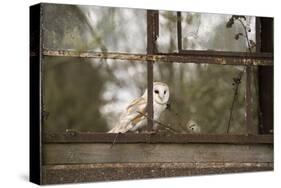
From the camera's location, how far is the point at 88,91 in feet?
13.8

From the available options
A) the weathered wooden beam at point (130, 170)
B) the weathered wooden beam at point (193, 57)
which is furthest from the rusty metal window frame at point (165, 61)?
the weathered wooden beam at point (130, 170)

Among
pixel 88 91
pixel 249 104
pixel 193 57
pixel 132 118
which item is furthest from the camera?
pixel 249 104

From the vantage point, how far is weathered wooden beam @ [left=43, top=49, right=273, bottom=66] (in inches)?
165

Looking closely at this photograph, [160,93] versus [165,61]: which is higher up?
[165,61]

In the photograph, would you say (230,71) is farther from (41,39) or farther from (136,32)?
(41,39)

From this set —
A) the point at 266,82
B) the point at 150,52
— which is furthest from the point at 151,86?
the point at 266,82

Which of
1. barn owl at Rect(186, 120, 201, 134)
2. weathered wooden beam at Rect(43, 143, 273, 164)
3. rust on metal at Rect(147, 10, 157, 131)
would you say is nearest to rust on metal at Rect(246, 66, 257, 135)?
weathered wooden beam at Rect(43, 143, 273, 164)

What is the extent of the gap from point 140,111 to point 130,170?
33 centimetres

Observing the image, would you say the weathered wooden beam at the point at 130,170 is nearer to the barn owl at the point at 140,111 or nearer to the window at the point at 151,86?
the window at the point at 151,86

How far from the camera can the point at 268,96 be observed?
4.78 metres

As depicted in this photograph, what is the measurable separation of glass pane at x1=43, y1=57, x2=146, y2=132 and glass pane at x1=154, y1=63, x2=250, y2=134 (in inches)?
7.6

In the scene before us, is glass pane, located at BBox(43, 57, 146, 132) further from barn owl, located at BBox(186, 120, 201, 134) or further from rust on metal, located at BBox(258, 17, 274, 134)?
rust on metal, located at BBox(258, 17, 274, 134)

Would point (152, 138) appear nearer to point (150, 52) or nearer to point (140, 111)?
point (140, 111)

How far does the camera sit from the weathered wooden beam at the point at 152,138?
4180mm
